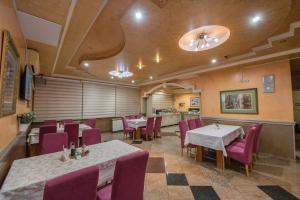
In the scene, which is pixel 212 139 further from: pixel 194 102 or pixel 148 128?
pixel 194 102

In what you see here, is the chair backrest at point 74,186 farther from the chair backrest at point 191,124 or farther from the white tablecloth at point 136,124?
the white tablecloth at point 136,124

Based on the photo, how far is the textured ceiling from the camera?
169 centimetres

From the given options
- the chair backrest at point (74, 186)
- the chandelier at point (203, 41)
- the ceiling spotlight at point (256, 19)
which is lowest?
the chair backrest at point (74, 186)

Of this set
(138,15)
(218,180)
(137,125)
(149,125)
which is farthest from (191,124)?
(138,15)

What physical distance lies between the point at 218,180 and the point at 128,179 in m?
2.09

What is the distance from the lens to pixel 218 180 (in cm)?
254

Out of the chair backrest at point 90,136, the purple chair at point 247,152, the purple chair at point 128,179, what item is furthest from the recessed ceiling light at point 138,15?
the purple chair at point 247,152

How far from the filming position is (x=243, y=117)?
14.3 feet

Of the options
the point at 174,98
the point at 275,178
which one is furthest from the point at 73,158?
the point at 174,98

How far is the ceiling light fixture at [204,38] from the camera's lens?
2647 millimetres

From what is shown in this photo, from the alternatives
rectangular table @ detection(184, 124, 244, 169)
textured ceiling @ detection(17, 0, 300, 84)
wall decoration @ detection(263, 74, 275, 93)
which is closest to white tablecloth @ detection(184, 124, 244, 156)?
rectangular table @ detection(184, 124, 244, 169)

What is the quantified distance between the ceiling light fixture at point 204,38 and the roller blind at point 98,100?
5.11m

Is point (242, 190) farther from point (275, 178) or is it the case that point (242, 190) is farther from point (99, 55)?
point (99, 55)

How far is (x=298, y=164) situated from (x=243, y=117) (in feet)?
5.23
